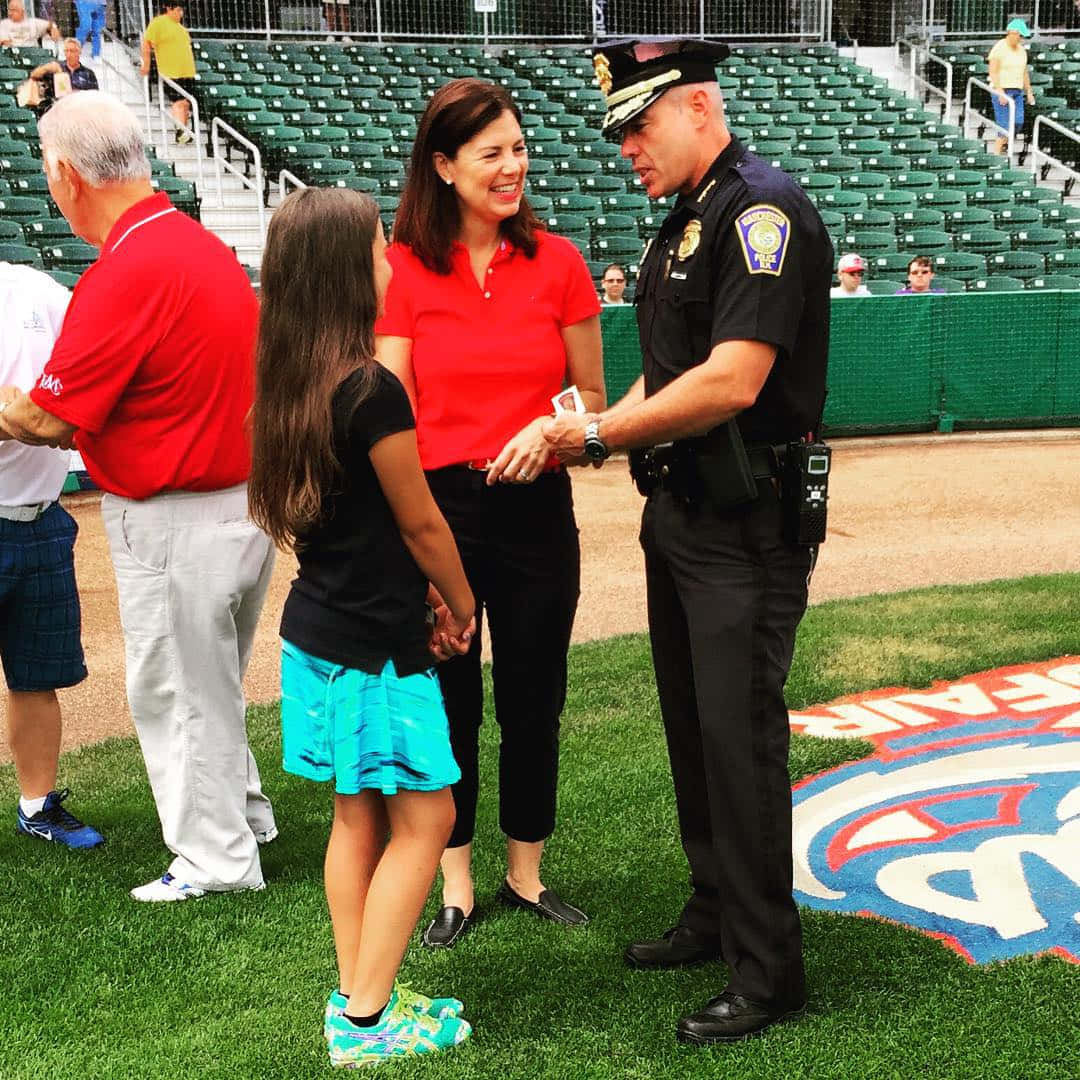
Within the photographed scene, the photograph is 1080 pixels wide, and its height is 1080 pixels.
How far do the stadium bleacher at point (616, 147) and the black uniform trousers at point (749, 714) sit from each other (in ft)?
33.0

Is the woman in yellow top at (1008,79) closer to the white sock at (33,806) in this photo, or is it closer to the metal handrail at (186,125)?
the metal handrail at (186,125)

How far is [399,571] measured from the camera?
278 cm

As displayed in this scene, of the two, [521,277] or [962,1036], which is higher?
[521,277]

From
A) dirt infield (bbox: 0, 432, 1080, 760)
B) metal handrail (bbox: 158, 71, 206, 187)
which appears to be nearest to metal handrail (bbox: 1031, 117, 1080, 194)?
dirt infield (bbox: 0, 432, 1080, 760)

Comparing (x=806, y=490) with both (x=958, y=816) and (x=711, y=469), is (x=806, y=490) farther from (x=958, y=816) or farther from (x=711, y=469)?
(x=958, y=816)

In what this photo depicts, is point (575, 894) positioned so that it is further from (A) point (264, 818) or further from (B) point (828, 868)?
(A) point (264, 818)

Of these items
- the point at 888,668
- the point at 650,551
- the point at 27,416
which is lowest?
the point at 888,668

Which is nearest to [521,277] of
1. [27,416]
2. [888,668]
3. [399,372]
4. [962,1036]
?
[399,372]

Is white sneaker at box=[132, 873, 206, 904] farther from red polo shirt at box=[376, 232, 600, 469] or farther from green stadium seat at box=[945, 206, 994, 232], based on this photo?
green stadium seat at box=[945, 206, 994, 232]

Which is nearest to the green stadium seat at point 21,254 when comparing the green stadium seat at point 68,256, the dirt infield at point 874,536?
the green stadium seat at point 68,256

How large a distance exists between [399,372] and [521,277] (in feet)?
1.21

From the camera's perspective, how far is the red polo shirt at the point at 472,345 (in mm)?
3334

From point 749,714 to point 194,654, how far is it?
150 cm

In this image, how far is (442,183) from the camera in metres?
3.34
